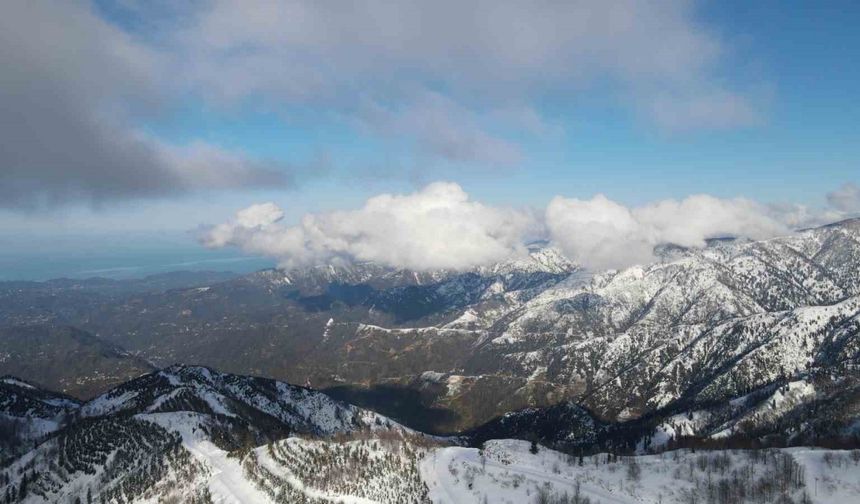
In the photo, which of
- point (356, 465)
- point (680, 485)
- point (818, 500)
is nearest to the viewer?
point (818, 500)

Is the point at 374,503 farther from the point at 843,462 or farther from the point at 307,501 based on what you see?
the point at 843,462

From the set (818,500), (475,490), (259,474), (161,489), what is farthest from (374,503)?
(818,500)

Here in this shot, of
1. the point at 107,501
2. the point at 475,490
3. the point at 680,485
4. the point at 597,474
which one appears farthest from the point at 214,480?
the point at 680,485

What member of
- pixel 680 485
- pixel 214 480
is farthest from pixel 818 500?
pixel 214 480

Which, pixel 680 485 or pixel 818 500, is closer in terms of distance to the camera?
pixel 818 500

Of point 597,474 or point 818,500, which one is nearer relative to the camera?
point 818,500

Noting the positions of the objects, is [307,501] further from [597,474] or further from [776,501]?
[776,501]

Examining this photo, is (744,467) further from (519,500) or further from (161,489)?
(161,489)

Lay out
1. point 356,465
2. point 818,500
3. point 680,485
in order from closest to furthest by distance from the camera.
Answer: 1. point 818,500
2. point 680,485
3. point 356,465
